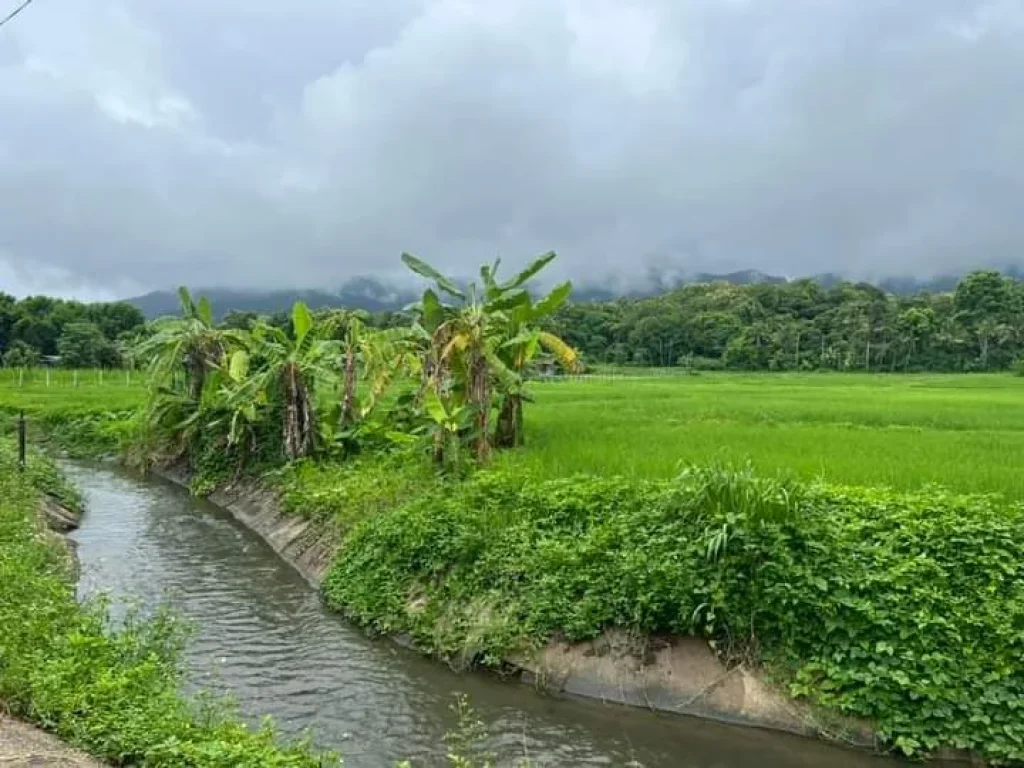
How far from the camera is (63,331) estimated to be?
230 ft

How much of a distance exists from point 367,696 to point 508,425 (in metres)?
8.29

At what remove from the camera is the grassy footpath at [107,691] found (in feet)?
18.0

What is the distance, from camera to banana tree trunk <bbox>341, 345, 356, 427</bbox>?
18.0 meters

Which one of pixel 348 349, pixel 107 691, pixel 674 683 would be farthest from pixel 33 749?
pixel 348 349

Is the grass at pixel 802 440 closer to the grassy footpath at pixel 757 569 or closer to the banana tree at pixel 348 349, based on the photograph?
the grassy footpath at pixel 757 569

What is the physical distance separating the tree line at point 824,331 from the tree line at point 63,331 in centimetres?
3671

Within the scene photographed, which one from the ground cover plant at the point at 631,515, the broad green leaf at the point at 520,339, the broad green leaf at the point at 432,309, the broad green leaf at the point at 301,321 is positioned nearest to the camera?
the ground cover plant at the point at 631,515

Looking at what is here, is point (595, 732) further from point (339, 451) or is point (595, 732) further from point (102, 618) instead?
point (339, 451)

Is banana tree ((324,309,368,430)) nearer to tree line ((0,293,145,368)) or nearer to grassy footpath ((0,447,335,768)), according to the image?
grassy footpath ((0,447,335,768))

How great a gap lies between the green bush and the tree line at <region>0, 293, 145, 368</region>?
5446cm

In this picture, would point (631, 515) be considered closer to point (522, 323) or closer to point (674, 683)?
point (674, 683)

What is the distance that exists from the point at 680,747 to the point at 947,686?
2.23 metres

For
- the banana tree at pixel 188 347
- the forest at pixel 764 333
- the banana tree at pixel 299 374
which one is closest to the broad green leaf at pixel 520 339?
the banana tree at pixel 299 374

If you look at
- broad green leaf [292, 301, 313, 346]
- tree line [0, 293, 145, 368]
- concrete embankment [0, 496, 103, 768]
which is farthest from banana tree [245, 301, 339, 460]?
tree line [0, 293, 145, 368]
